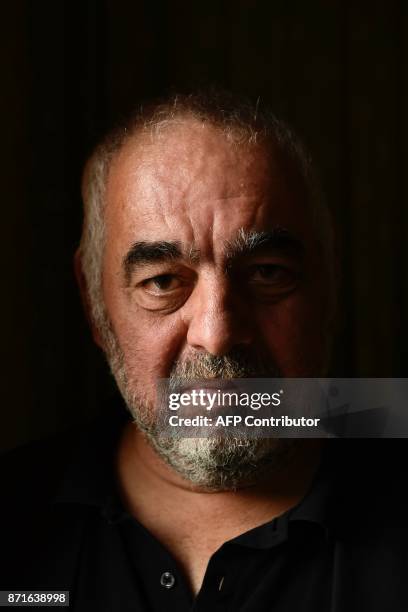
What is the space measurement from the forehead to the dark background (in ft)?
0.43

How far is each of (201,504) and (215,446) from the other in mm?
134

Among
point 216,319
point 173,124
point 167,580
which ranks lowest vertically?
point 167,580

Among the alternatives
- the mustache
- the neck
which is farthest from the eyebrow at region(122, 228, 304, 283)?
the neck

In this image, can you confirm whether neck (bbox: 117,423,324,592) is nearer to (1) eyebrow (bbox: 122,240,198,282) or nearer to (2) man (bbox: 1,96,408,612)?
(2) man (bbox: 1,96,408,612)

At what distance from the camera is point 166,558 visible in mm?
786

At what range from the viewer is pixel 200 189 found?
766 mm

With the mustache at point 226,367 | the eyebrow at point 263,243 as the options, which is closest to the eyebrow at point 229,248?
the eyebrow at point 263,243

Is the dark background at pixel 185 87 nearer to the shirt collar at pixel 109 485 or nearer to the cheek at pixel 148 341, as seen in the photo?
the shirt collar at pixel 109 485

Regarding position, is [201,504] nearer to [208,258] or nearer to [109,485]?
[109,485]

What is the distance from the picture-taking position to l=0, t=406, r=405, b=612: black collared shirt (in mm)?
748

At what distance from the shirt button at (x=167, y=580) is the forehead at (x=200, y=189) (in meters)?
0.39

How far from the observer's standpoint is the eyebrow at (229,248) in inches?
30.0

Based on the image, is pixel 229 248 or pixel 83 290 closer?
pixel 229 248

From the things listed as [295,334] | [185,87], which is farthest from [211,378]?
[185,87]
